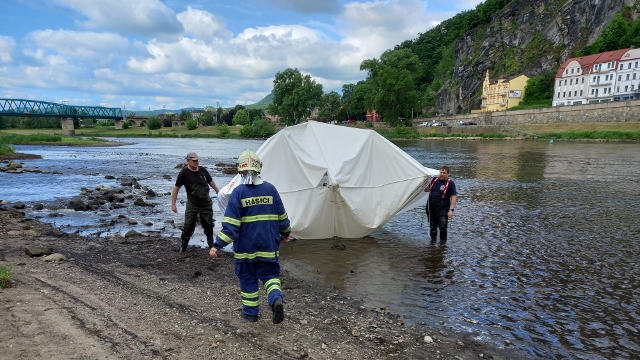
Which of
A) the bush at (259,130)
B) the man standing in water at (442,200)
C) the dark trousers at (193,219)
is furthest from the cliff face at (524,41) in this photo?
the dark trousers at (193,219)

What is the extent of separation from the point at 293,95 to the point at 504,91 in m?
60.6

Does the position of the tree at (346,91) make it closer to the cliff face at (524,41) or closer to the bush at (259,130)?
the cliff face at (524,41)

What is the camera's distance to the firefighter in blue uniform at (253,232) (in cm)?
536

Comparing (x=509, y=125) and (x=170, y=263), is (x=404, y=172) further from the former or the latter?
(x=509, y=125)

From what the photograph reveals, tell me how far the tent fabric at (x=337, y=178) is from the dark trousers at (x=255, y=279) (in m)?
4.61

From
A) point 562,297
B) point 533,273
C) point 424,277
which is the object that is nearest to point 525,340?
point 562,297

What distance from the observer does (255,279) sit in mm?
5656

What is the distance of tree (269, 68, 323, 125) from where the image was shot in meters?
120

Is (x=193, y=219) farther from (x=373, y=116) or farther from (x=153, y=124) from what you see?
(x=153, y=124)

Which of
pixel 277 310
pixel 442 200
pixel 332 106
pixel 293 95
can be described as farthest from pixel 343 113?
pixel 277 310

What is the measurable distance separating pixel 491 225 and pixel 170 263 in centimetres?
1051

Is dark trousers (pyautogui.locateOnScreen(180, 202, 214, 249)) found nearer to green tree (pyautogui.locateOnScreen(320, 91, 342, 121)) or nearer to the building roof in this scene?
the building roof

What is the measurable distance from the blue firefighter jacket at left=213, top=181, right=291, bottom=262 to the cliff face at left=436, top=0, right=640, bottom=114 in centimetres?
12694

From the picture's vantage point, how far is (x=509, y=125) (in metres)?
86.6
